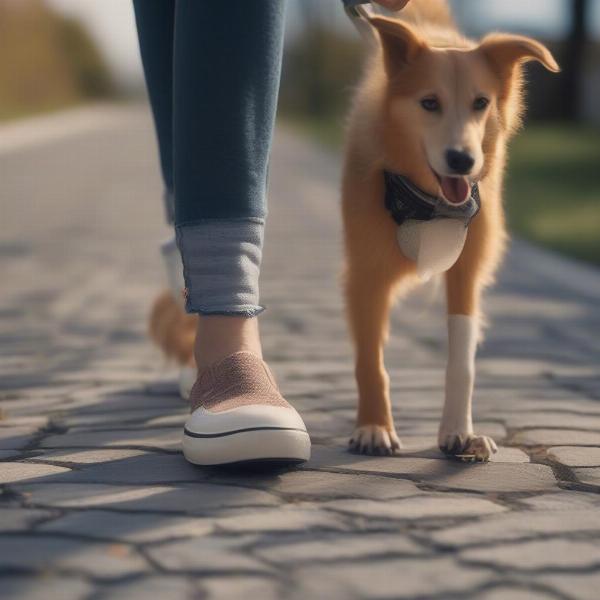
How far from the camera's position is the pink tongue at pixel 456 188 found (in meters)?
2.47

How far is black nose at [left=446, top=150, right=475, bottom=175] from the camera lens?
2.38 metres

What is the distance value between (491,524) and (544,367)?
6.50ft

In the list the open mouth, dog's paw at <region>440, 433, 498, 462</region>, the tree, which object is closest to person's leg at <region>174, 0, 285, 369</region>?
the open mouth

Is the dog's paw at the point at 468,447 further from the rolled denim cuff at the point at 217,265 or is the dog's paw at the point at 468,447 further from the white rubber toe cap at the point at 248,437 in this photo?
the rolled denim cuff at the point at 217,265

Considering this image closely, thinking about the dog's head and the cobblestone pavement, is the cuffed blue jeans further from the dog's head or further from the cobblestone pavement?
the cobblestone pavement

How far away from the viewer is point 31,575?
174 cm

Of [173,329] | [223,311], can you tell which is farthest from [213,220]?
[173,329]

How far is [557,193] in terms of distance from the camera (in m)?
12.2

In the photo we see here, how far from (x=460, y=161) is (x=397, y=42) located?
323 millimetres

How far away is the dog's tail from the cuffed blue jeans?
0.66m

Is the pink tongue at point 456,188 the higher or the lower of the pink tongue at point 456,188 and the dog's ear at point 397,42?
the lower

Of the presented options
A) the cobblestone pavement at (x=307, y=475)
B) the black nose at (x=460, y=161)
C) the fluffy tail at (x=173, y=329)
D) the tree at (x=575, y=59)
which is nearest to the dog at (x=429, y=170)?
the black nose at (x=460, y=161)

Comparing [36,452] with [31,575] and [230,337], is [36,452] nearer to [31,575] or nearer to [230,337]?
[230,337]

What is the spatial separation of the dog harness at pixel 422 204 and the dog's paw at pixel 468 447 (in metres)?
0.50
